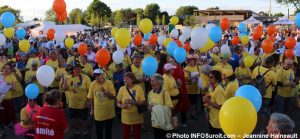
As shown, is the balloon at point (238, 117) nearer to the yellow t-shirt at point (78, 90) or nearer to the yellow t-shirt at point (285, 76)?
the yellow t-shirt at point (78, 90)

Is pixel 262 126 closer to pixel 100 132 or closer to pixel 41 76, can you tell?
pixel 100 132

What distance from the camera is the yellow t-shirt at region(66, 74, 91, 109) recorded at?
6457 mm

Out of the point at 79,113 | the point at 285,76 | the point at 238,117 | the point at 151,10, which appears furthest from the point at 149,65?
the point at 151,10

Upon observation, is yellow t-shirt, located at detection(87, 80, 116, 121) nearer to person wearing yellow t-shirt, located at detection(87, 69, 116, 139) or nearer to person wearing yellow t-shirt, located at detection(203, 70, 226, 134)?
person wearing yellow t-shirt, located at detection(87, 69, 116, 139)

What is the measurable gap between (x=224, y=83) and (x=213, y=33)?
12.7 feet

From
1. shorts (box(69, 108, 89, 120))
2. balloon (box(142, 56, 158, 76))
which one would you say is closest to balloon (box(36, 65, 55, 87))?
shorts (box(69, 108, 89, 120))

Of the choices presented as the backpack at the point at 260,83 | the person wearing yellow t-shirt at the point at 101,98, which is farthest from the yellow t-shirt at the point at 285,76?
the person wearing yellow t-shirt at the point at 101,98

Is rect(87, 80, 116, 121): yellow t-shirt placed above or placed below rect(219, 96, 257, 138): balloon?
below

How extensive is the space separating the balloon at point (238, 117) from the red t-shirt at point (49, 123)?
2088 millimetres

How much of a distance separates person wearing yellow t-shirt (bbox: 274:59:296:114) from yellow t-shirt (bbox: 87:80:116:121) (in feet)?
10.7

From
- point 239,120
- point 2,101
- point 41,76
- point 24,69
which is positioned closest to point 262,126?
point 239,120

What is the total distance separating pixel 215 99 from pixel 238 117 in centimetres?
185

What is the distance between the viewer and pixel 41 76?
20.6 feet

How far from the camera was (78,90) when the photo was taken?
6.49 m
